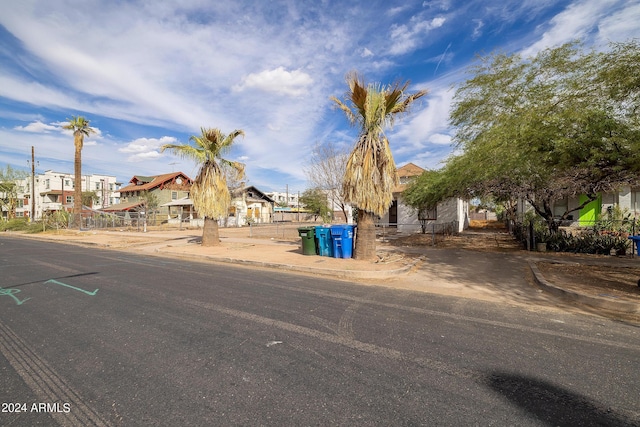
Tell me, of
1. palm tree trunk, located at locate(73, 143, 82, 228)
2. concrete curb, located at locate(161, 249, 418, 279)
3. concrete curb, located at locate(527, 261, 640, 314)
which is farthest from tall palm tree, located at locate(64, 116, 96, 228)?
concrete curb, located at locate(527, 261, 640, 314)

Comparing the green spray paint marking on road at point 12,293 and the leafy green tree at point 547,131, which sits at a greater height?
the leafy green tree at point 547,131

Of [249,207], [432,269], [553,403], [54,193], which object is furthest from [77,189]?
[54,193]

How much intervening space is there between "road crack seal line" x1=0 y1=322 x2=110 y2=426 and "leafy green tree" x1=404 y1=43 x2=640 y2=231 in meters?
9.13

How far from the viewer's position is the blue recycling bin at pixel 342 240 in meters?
10.8

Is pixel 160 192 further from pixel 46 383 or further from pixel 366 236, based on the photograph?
pixel 46 383

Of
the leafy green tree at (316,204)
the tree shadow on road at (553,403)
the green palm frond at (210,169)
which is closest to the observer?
the tree shadow on road at (553,403)

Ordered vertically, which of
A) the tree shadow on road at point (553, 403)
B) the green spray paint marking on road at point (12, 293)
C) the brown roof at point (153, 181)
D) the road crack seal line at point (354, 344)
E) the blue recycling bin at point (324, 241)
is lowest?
the tree shadow on road at point (553, 403)

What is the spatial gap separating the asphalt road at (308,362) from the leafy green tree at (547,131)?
4.23m

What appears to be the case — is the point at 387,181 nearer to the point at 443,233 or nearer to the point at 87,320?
the point at 87,320

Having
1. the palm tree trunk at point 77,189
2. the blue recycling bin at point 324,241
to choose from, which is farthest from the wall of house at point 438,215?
the palm tree trunk at point 77,189

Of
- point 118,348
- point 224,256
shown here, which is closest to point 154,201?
point 224,256

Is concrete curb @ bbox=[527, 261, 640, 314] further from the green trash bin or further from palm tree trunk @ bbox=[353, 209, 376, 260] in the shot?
the green trash bin

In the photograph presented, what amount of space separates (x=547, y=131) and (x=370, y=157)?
4.54 meters

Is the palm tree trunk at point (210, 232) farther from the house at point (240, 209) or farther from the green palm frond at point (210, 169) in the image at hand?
the house at point (240, 209)
